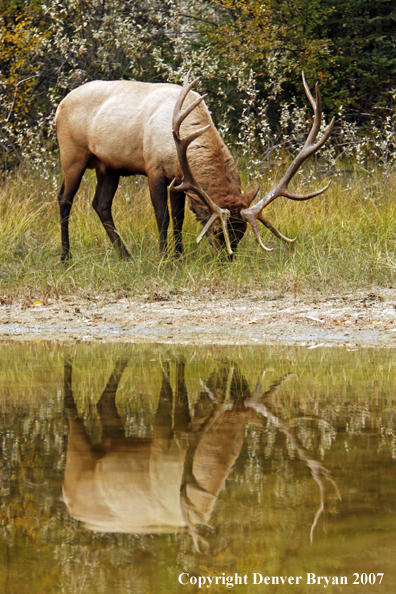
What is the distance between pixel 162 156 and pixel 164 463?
5.68 metres

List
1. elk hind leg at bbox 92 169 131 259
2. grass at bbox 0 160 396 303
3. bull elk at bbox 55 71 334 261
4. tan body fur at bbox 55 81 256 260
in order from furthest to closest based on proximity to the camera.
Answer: elk hind leg at bbox 92 169 131 259 → tan body fur at bbox 55 81 256 260 → bull elk at bbox 55 71 334 261 → grass at bbox 0 160 396 303

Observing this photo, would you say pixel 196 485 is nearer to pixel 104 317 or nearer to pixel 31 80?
pixel 104 317

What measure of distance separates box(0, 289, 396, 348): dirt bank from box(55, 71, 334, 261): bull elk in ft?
2.74

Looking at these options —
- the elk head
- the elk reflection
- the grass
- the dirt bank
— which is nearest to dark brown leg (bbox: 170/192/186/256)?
the grass

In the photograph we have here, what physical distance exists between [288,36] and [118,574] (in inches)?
462

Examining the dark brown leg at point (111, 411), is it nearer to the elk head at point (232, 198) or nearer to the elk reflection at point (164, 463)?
the elk reflection at point (164, 463)

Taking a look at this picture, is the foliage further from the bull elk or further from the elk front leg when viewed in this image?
the elk front leg

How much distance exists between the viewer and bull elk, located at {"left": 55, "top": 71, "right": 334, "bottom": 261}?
24.5 ft

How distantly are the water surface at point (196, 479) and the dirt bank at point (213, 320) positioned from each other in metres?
1.12

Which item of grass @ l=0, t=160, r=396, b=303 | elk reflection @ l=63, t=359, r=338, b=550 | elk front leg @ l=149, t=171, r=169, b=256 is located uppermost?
elk reflection @ l=63, t=359, r=338, b=550

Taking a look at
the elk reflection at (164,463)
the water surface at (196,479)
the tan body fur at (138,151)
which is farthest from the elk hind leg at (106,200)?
the elk reflection at (164,463)

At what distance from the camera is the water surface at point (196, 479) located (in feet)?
5.89

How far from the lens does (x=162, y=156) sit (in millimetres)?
7930

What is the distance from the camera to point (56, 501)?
2219 mm
